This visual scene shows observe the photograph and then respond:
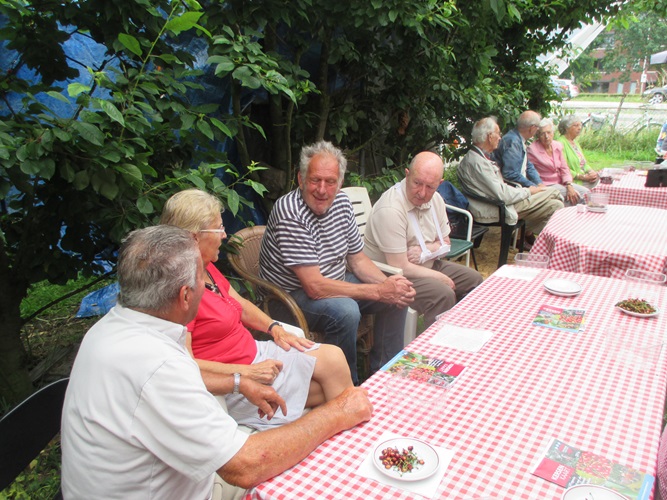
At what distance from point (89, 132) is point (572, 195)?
5489 millimetres

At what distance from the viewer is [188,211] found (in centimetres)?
198

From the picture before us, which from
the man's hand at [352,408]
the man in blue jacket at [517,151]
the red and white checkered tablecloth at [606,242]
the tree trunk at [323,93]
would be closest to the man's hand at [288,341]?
the man's hand at [352,408]

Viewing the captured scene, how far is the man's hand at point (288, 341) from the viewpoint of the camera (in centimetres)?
227

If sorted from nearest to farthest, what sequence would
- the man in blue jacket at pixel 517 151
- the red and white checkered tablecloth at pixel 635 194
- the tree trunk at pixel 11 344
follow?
the tree trunk at pixel 11 344 < the red and white checkered tablecloth at pixel 635 194 < the man in blue jacket at pixel 517 151

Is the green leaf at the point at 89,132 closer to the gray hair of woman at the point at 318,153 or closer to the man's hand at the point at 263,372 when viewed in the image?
the man's hand at the point at 263,372

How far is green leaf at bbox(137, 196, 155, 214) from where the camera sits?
193cm

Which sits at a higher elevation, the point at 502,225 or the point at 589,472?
the point at 589,472

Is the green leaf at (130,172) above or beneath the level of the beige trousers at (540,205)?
above

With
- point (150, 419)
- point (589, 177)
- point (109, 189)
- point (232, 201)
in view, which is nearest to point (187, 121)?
point (232, 201)

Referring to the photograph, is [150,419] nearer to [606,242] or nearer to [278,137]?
[606,242]

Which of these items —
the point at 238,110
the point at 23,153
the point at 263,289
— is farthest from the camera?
the point at 238,110

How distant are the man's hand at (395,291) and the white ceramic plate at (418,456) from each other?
61.1 inches

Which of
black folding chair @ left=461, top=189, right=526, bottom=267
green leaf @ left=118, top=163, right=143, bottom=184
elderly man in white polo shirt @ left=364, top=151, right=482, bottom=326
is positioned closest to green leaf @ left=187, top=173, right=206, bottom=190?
green leaf @ left=118, top=163, right=143, bottom=184

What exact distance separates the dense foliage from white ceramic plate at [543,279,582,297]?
1.45 m
